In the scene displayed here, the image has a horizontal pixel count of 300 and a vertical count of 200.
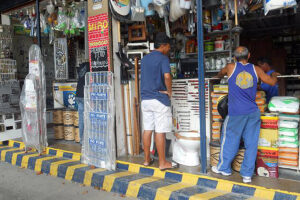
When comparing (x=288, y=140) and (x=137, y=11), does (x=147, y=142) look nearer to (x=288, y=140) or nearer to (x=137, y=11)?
(x=288, y=140)

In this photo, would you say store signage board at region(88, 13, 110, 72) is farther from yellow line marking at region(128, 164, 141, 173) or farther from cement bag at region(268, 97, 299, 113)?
cement bag at region(268, 97, 299, 113)

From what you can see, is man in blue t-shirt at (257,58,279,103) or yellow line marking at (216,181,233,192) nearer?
yellow line marking at (216,181,233,192)

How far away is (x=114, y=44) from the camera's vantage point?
4953 millimetres

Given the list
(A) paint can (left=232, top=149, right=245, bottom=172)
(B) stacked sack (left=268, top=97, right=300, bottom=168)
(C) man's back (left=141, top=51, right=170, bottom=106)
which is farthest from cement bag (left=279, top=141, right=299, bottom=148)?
(C) man's back (left=141, top=51, right=170, bottom=106)

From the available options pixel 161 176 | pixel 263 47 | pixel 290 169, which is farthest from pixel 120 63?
pixel 263 47

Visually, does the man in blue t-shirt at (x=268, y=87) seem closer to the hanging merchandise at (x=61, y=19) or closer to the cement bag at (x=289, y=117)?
the cement bag at (x=289, y=117)

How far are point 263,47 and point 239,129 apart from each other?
7.34 metres

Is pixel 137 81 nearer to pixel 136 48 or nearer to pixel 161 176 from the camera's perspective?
pixel 136 48

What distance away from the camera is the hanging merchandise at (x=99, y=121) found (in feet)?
15.0

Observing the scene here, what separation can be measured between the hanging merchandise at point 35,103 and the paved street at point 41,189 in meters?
0.74

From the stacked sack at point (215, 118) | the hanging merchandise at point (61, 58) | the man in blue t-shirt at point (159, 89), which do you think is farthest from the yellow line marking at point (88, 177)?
the hanging merchandise at point (61, 58)

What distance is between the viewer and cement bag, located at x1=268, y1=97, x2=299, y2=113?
385 cm

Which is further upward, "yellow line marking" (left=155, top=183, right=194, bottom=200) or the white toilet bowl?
the white toilet bowl

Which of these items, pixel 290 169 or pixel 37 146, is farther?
pixel 37 146
